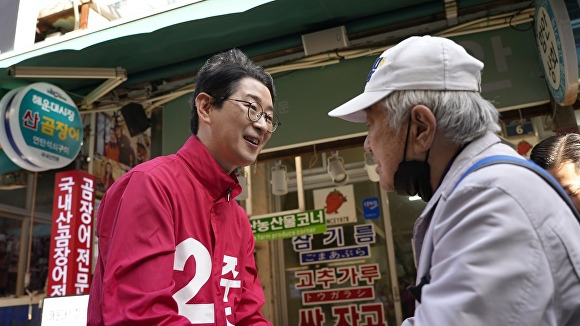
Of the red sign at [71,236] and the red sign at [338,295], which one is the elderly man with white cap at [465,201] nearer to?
the red sign at [71,236]

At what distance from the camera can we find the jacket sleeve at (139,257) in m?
1.49

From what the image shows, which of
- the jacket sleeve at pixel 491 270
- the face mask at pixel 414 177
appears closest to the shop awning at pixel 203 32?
the face mask at pixel 414 177

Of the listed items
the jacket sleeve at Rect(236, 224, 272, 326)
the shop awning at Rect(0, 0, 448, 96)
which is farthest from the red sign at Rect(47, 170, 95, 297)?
the jacket sleeve at Rect(236, 224, 272, 326)

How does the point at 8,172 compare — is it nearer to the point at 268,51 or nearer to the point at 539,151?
the point at 268,51

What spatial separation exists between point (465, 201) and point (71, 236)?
4365 mm

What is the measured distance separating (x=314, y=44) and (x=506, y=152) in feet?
9.24

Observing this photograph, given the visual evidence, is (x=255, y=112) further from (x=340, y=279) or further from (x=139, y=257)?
(x=340, y=279)

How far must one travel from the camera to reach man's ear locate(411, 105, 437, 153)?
1.27 metres

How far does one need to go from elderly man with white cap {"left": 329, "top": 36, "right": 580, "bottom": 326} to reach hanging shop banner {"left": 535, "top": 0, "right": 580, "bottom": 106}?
69.4 inches

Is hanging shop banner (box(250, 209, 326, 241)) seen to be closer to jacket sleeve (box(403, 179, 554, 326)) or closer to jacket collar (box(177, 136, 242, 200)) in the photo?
jacket collar (box(177, 136, 242, 200))

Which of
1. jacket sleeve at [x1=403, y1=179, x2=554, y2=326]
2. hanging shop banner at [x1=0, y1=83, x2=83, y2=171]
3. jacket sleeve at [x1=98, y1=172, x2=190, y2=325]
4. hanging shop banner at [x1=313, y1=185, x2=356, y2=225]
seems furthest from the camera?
hanging shop banner at [x1=313, y1=185, x2=356, y2=225]

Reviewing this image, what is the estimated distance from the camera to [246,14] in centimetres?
352

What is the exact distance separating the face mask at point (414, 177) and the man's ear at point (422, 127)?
3cm

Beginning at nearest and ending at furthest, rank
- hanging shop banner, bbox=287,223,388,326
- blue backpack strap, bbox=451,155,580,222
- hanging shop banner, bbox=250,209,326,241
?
blue backpack strap, bbox=451,155,580,222 < hanging shop banner, bbox=250,209,326,241 < hanging shop banner, bbox=287,223,388,326
